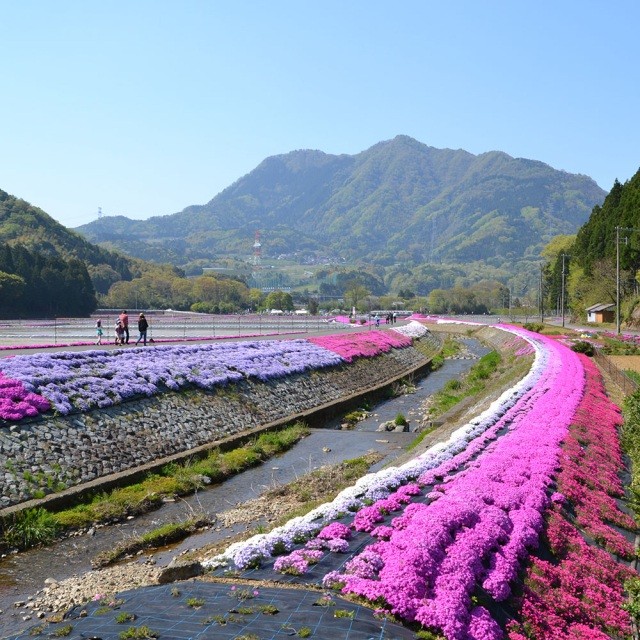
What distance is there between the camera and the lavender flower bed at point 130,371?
20.8 metres

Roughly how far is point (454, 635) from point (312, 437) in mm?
18982

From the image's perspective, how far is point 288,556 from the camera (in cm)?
1038

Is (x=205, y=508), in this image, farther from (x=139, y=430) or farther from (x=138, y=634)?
(x=138, y=634)

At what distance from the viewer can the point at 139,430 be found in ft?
70.6

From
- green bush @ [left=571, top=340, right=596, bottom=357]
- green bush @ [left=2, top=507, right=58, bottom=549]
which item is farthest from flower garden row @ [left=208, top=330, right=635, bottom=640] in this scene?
green bush @ [left=571, top=340, right=596, bottom=357]

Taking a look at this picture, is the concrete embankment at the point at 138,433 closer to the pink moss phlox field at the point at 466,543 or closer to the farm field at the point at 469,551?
the farm field at the point at 469,551

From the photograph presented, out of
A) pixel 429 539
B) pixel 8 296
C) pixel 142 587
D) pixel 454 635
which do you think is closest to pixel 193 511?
pixel 142 587

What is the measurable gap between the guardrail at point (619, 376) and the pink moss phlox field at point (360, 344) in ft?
43.1

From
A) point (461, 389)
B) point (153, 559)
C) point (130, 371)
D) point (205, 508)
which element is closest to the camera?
point (153, 559)

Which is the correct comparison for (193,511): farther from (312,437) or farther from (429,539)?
(312,437)

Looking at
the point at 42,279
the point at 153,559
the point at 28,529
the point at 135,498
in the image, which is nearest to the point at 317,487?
the point at 135,498

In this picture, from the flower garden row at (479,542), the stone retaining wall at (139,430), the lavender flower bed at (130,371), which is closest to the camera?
the flower garden row at (479,542)

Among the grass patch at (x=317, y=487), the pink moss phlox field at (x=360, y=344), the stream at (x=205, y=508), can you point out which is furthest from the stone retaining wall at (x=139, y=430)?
the pink moss phlox field at (x=360, y=344)

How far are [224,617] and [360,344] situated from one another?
39817 millimetres
